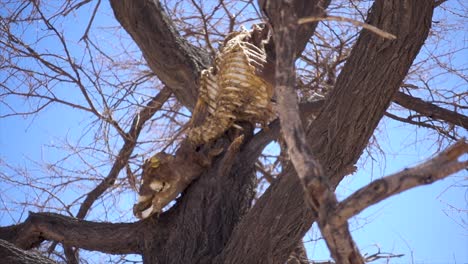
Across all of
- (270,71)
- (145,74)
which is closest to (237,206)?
(270,71)

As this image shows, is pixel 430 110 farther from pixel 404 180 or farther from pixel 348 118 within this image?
pixel 404 180

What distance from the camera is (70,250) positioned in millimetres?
4023

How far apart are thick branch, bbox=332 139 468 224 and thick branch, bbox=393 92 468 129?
6.85 feet

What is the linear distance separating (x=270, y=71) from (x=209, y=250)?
1.09m

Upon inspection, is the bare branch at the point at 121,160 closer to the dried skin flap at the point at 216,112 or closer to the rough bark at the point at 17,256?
the dried skin flap at the point at 216,112

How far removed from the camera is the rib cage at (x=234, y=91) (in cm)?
345

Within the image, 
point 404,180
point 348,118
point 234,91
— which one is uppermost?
point 234,91

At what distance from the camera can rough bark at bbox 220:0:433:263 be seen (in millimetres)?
2482

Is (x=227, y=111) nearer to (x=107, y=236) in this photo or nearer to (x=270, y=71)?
(x=270, y=71)

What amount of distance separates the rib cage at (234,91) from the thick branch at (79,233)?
67 centimetres

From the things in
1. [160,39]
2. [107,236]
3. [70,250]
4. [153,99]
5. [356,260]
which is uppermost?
[153,99]

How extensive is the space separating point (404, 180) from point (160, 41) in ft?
9.06

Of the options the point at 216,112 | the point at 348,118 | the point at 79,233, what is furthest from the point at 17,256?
the point at 348,118

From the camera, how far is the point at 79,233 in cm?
336
